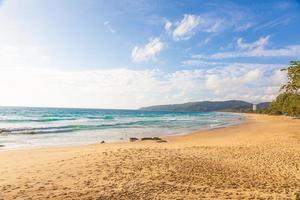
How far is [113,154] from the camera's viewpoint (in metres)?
15.3

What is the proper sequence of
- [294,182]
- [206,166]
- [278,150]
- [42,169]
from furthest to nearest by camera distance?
[278,150] → [206,166] → [42,169] → [294,182]

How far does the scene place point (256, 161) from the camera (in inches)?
575

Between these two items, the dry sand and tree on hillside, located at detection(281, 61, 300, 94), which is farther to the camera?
tree on hillside, located at detection(281, 61, 300, 94)

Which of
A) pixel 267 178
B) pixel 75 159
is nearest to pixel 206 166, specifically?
pixel 267 178

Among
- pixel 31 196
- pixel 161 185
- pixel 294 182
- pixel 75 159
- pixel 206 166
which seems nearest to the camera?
pixel 31 196

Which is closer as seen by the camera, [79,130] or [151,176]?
[151,176]

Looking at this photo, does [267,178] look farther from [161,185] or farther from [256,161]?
[161,185]

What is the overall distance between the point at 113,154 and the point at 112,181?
4975 millimetres

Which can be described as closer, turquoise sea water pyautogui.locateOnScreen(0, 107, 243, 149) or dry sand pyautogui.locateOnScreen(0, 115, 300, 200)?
dry sand pyautogui.locateOnScreen(0, 115, 300, 200)

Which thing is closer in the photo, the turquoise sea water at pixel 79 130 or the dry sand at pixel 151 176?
the dry sand at pixel 151 176

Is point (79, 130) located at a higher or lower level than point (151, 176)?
lower

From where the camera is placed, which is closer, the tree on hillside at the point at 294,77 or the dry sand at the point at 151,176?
the dry sand at the point at 151,176

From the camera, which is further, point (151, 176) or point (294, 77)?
point (294, 77)

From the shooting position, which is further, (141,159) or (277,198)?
(141,159)
